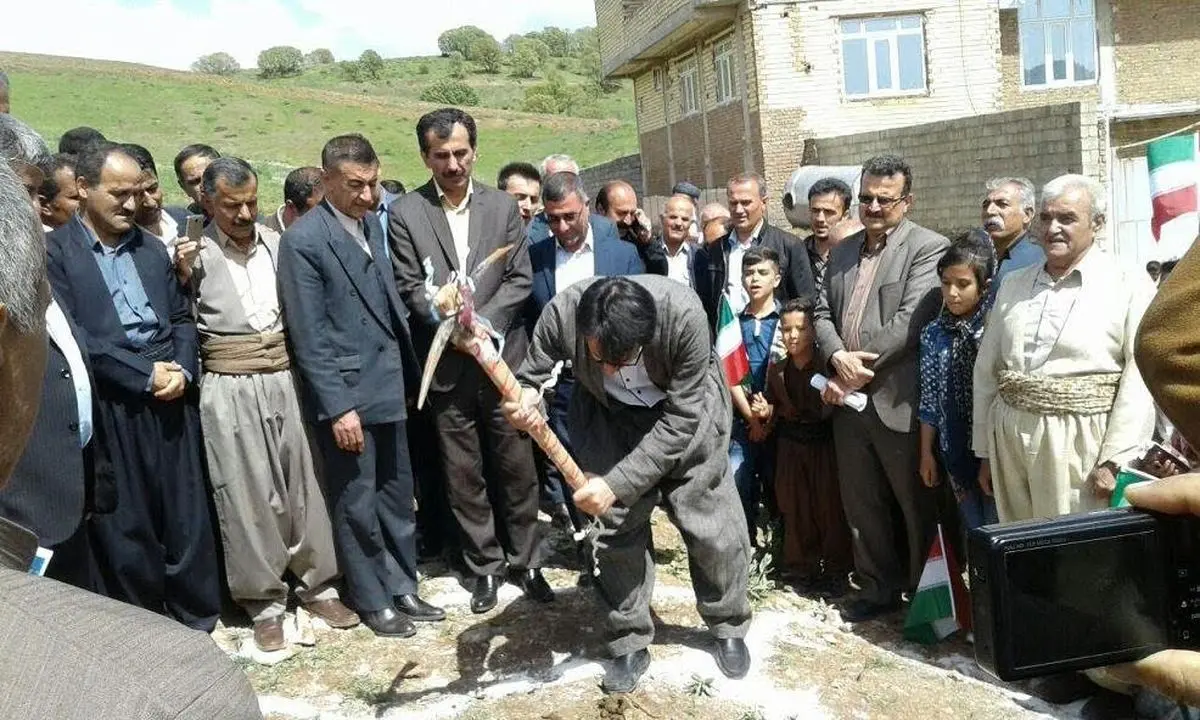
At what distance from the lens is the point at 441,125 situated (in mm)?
4578

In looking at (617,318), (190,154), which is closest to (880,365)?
(617,318)

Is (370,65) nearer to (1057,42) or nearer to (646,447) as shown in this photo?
(1057,42)

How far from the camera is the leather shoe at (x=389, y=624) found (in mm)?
4457

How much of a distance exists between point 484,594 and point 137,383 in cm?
176

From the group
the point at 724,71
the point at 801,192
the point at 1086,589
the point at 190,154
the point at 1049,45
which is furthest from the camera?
the point at 724,71

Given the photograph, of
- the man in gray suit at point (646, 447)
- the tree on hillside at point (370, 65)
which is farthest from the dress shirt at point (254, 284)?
the tree on hillside at point (370, 65)

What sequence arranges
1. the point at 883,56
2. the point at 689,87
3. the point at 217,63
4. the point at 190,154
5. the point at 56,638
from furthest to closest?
the point at 217,63 < the point at 689,87 < the point at 883,56 < the point at 190,154 < the point at 56,638

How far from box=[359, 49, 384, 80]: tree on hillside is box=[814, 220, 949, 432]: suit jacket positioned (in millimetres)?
68395

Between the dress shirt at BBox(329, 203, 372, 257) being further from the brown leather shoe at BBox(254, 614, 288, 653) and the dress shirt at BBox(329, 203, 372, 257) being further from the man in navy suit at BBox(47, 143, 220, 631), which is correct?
the brown leather shoe at BBox(254, 614, 288, 653)

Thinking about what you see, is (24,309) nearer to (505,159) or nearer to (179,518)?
(179,518)

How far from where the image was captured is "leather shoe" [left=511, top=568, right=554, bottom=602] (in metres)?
4.79

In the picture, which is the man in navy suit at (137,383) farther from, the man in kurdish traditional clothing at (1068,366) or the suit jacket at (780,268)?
the man in kurdish traditional clothing at (1068,366)

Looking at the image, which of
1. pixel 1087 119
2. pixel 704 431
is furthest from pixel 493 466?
pixel 1087 119

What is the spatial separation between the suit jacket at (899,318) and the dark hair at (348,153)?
86.1 inches
